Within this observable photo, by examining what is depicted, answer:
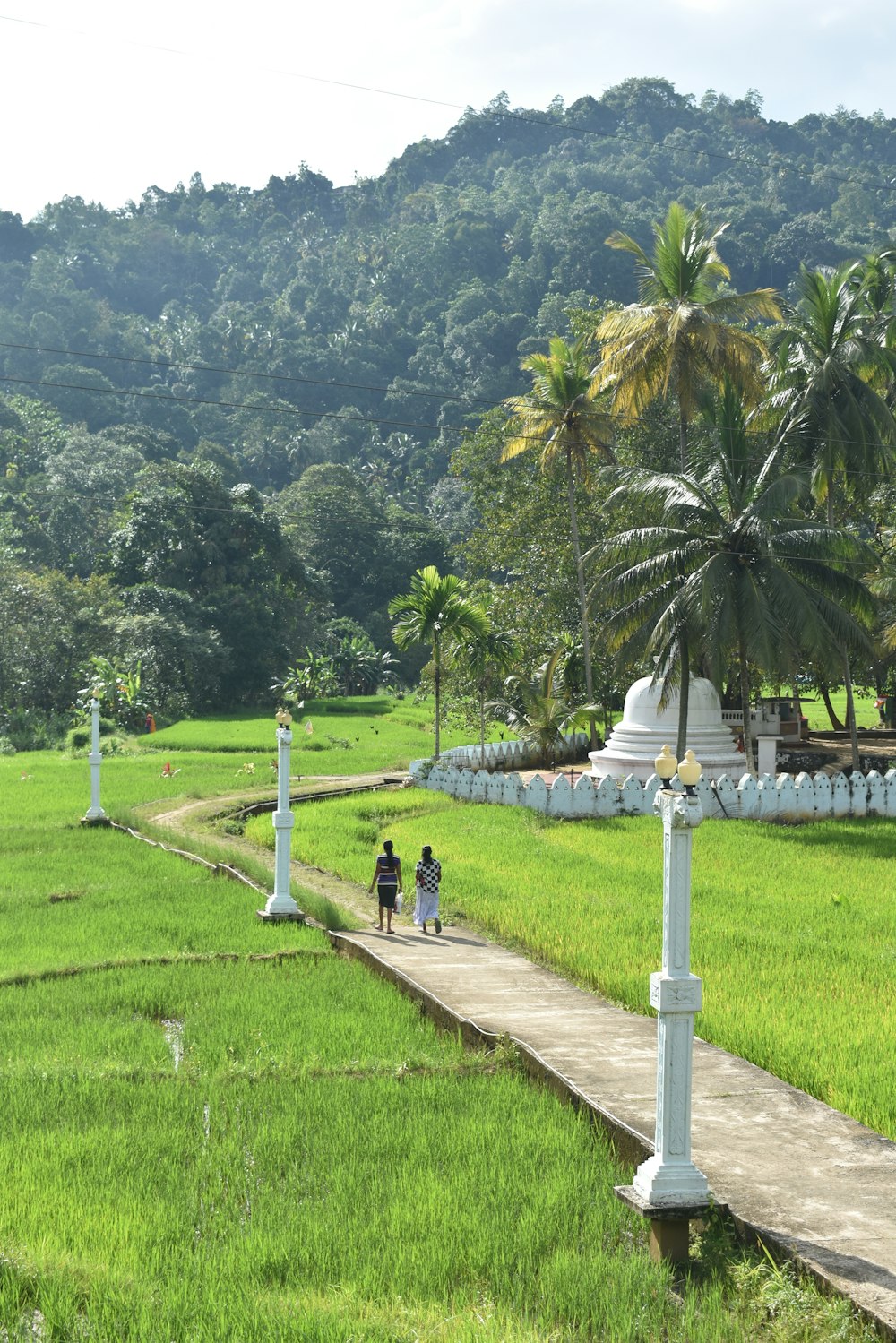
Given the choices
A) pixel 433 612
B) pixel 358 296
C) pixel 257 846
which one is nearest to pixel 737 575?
pixel 433 612

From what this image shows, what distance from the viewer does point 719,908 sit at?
18078mm

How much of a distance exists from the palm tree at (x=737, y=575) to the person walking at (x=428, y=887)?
13363 millimetres

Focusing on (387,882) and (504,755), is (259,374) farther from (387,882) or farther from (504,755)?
(387,882)

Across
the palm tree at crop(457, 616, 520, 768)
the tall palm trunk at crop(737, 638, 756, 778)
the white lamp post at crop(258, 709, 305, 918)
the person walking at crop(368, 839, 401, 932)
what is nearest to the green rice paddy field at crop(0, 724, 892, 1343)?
the person walking at crop(368, 839, 401, 932)

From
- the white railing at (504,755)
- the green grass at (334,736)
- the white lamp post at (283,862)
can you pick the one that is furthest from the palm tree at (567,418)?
the white lamp post at (283,862)

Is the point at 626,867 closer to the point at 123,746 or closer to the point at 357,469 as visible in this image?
the point at 123,746

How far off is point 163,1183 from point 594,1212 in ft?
8.52

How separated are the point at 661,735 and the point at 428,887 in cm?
1759

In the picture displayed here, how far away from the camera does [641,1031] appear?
37.8ft

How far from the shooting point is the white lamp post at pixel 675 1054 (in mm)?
7109

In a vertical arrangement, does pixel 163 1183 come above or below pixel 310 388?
below

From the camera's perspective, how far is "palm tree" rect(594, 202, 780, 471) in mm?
35938

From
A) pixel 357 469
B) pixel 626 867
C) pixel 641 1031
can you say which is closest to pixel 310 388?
pixel 357 469

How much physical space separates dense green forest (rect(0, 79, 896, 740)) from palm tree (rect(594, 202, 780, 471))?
4.88ft
